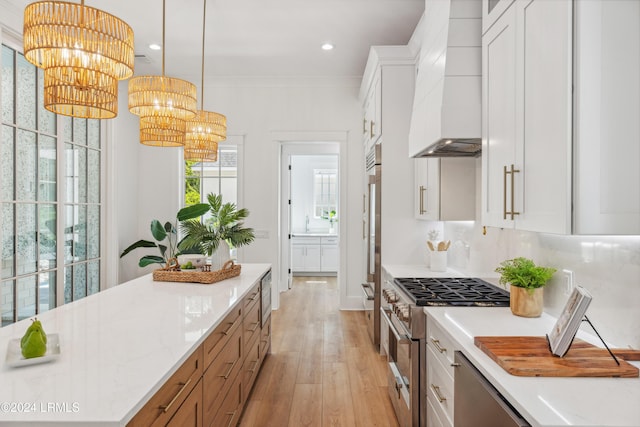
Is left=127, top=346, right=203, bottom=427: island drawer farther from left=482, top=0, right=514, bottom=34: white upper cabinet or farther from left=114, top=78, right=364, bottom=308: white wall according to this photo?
left=114, top=78, right=364, bottom=308: white wall

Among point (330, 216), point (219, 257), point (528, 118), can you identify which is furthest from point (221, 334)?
point (330, 216)

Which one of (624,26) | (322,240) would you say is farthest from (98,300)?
(322,240)

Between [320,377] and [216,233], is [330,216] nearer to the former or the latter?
[320,377]

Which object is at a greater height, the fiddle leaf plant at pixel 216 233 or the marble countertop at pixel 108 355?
the fiddle leaf plant at pixel 216 233

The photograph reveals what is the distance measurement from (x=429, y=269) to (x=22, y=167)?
11.8ft

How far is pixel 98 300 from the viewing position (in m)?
2.22

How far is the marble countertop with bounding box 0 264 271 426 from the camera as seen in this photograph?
1.02 meters

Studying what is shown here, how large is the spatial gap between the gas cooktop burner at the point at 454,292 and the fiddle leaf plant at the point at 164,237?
114 inches

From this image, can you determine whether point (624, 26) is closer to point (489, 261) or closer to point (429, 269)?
point (489, 261)

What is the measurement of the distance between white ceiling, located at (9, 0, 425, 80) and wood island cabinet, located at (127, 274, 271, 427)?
7.97 ft

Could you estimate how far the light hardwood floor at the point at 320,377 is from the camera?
2.64 metres

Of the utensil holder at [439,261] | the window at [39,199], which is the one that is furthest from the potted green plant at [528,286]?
the window at [39,199]

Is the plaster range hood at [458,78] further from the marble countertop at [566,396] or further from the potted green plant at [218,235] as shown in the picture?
the potted green plant at [218,235]

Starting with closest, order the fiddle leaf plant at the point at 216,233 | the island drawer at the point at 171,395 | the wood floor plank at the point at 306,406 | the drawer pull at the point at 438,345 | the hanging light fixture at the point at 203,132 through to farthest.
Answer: the island drawer at the point at 171,395 → the drawer pull at the point at 438,345 → the wood floor plank at the point at 306,406 → the fiddle leaf plant at the point at 216,233 → the hanging light fixture at the point at 203,132
